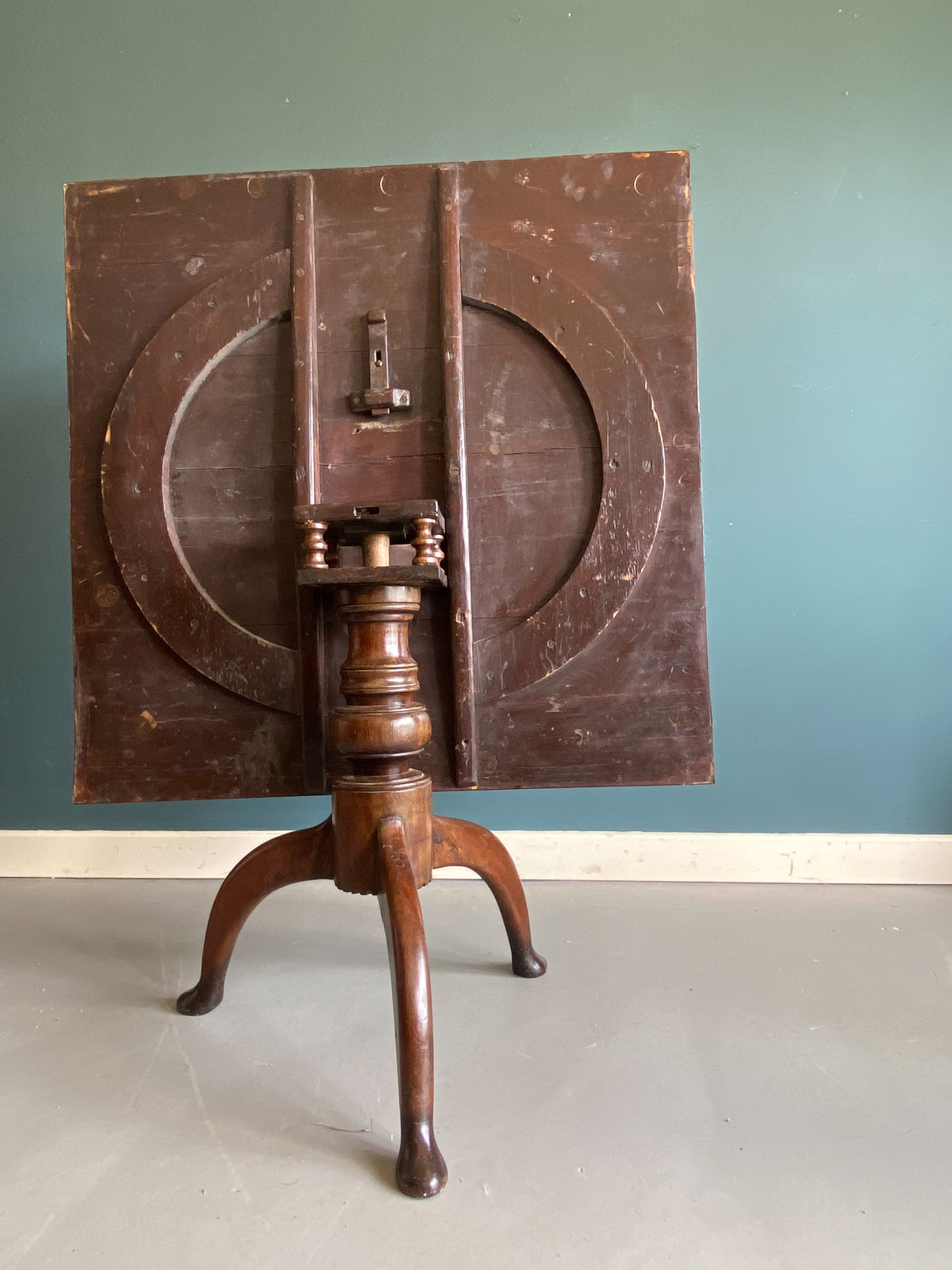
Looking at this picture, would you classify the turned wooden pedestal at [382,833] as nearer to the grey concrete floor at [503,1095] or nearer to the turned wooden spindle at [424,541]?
the turned wooden spindle at [424,541]

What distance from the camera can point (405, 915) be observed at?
1.15 metres

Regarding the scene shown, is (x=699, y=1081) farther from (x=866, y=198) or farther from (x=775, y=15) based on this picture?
(x=775, y=15)

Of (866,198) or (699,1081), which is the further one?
(866,198)

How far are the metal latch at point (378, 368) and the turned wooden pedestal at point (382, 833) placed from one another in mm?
253

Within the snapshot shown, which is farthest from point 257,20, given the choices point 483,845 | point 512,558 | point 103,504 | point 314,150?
point 483,845

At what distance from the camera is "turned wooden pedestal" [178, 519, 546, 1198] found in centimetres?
110

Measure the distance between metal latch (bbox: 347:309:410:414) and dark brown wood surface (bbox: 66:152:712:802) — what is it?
0.08ft

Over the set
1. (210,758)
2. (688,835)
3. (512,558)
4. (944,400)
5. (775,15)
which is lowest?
(688,835)

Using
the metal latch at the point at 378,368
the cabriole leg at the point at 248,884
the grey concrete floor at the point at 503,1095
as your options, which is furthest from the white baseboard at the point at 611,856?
the metal latch at the point at 378,368

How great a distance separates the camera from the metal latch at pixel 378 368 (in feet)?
4.70

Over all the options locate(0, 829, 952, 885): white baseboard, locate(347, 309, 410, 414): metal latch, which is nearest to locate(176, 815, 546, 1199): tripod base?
locate(0, 829, 952, 885): white baseboard

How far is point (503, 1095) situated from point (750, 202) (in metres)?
1.98

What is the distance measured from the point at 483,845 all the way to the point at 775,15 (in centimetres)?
204

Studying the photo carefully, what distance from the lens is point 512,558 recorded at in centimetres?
146
